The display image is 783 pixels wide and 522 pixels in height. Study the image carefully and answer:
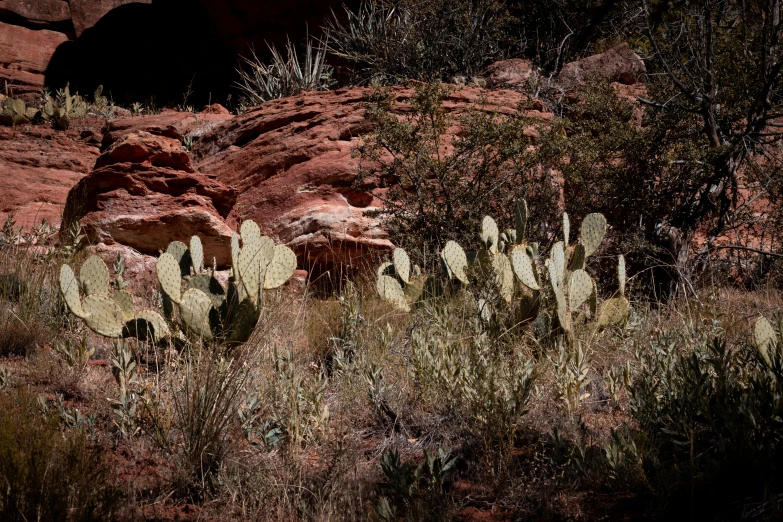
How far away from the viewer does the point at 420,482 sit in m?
3.04

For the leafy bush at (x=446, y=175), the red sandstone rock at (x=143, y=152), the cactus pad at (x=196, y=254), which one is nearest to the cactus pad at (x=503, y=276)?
the leafy bush at (x=446, y=175)

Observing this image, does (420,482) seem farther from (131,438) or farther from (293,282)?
(293,282)

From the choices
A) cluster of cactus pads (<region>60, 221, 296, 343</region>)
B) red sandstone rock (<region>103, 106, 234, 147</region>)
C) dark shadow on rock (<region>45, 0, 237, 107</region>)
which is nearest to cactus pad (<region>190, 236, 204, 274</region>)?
cluster of cactus pads (<region>60, 221, 296, 343</region>)

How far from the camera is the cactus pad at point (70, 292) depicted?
13.8 ft

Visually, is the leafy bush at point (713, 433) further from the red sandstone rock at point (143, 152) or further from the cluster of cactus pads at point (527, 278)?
the red sandstone rock at point (143, 152)

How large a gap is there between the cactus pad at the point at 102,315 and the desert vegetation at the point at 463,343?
0.04ft

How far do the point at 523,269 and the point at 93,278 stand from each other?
2.58 meters

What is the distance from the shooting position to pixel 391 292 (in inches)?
214

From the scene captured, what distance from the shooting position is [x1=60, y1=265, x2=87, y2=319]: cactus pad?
421 centimetres

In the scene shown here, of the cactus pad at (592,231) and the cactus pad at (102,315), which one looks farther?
the cactus pad at (592,231)

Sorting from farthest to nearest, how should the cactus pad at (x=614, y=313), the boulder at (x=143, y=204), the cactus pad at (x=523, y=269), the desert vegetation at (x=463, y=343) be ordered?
the boulder at (x=143, y=204), the cactus pad at (x=614, y=313), the cactus pad at (x=523, y=269), the desert vegetation at (x=463, y=343)

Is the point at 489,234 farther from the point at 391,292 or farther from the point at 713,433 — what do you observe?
the point at 713,433

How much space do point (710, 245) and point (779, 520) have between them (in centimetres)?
522

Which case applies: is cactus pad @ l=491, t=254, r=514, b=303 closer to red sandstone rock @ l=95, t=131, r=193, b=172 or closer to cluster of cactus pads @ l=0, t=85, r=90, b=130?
red sandstone rock @ l=95, t=131, r=193, b=172
